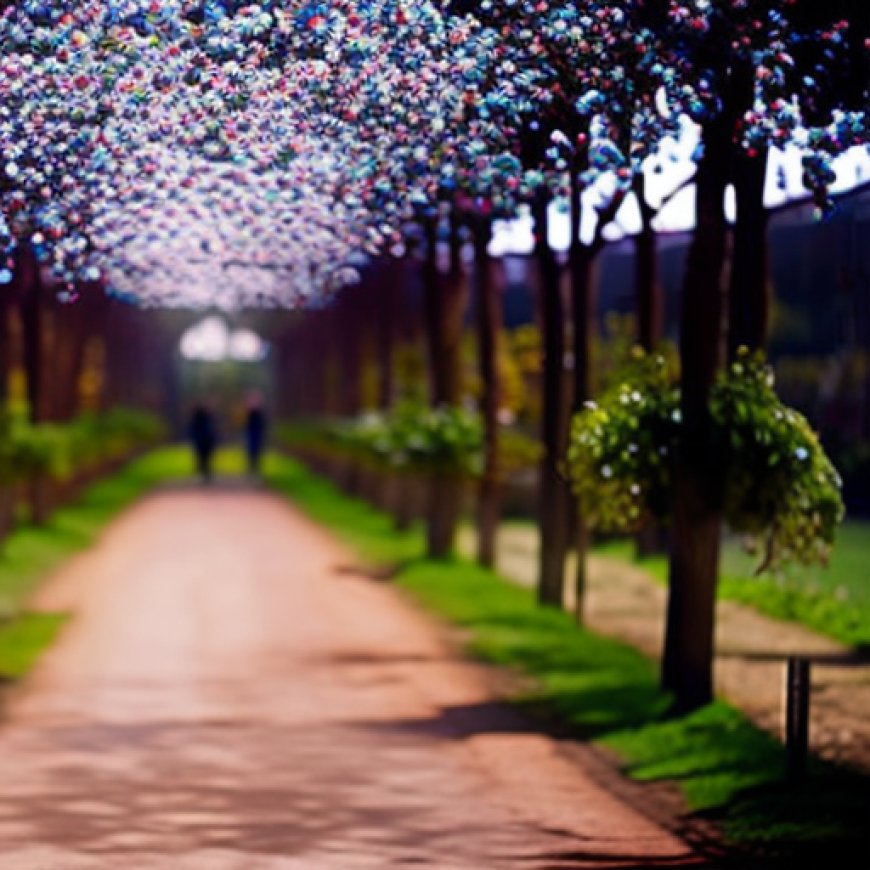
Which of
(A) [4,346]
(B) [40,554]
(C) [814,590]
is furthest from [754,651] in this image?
(A) [4,346]

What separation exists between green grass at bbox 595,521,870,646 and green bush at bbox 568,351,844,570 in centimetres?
209

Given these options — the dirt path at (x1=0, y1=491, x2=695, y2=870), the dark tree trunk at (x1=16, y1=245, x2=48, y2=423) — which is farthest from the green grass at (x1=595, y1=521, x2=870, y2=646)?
the dark tree trunk at (x1=16, y1=245, x2=48, y2=423)

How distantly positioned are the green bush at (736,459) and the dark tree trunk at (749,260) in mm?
672

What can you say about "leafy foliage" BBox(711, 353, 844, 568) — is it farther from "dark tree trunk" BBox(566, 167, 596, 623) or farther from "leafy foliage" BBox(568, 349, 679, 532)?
"dark tree trunk" BBox(566, 167, 596, 623)

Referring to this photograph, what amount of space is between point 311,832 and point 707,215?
5.38 meters

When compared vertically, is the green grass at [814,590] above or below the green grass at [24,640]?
above

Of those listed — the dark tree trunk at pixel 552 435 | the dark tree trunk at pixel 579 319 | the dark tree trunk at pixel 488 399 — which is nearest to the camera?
the dark tree trunk at pixel 579 319

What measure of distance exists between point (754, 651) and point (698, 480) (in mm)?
4538

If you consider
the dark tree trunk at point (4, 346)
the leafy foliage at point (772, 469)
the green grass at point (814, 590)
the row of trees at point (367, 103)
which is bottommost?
the green grass at point (814, 590)

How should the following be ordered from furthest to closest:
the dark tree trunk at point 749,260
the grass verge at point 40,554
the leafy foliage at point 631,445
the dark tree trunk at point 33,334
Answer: the dark tree trunk at point 33,334 → the grass verge at point 40,554 → the leafy foliage at point 631,445 → the dark tree trunk at point 749,260

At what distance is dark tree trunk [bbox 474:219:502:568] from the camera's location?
28562 mm

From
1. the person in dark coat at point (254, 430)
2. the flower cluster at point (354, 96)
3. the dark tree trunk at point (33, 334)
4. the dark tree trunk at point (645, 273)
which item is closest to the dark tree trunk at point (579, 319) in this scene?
the dark tree trunk at point (645, 273)

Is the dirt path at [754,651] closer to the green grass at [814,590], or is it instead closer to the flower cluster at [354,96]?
the green grass at [814,590]

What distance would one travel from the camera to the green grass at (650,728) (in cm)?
1249
